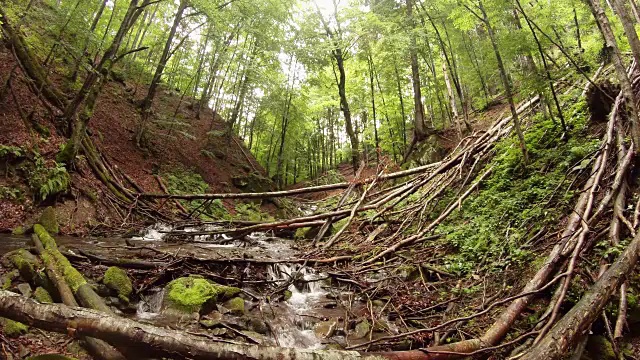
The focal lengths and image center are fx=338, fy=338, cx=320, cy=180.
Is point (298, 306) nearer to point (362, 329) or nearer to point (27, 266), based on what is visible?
point (362, 329)

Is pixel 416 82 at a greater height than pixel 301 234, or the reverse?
pixel 416 82

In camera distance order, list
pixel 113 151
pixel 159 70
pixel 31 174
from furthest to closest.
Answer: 1. pixel 159 70
2. pixel 113 151
3. pixel 31 174

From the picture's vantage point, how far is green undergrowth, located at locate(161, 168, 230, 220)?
47.6ft

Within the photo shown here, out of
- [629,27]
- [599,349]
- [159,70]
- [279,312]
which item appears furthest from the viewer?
[159,70]

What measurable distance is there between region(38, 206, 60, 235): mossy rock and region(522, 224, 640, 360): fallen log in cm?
894

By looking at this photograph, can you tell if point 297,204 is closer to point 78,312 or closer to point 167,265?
point 167,265

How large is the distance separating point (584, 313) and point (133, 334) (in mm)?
3837

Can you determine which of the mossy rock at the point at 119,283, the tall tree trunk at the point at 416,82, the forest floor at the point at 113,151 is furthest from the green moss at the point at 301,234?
the tall tree trunk at the point at 416,82

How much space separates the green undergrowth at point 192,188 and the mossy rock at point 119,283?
8499mm

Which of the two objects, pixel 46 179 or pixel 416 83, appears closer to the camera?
pixel 46 179

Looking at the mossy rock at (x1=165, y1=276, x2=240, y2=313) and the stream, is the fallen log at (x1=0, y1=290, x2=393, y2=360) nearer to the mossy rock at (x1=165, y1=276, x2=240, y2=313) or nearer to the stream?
the stream

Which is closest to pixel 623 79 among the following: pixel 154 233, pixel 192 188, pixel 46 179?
pixel 154 233

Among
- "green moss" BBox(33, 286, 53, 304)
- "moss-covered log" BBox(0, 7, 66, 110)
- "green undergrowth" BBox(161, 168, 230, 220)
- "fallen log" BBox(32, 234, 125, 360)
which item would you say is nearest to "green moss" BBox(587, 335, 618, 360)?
"fallen log" BBox(32, 234, 125, 360)

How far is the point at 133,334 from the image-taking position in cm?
223
